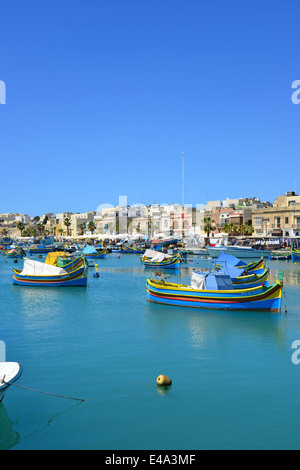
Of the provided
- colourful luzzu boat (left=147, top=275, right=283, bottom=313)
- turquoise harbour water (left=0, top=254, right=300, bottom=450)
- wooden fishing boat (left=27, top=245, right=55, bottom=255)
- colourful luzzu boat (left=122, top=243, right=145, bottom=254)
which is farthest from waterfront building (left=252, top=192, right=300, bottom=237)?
turquoise harbour water (left=0, top=254, right=300, bottom=450)

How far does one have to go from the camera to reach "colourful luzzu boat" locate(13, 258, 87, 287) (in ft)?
150

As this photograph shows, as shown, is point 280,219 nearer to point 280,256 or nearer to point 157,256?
point 280,256

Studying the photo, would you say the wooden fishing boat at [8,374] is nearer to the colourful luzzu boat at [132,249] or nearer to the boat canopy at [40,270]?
the boat canopy at [40,270]

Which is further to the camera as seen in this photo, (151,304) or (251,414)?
(151,304)

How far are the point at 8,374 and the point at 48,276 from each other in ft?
109

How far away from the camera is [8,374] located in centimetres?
1361

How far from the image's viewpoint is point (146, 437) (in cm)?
1295

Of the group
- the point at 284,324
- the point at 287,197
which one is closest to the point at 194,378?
the point at 284,324

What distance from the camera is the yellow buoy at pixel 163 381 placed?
16516 millimetres

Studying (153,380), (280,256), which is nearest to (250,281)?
(153,380)

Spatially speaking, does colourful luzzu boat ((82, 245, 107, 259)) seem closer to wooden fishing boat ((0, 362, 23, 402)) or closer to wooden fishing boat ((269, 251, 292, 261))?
wooden fishing boat ((269, 251, 292, 261))

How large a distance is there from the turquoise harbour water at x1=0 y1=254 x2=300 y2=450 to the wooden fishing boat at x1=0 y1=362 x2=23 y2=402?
149 centimetres
